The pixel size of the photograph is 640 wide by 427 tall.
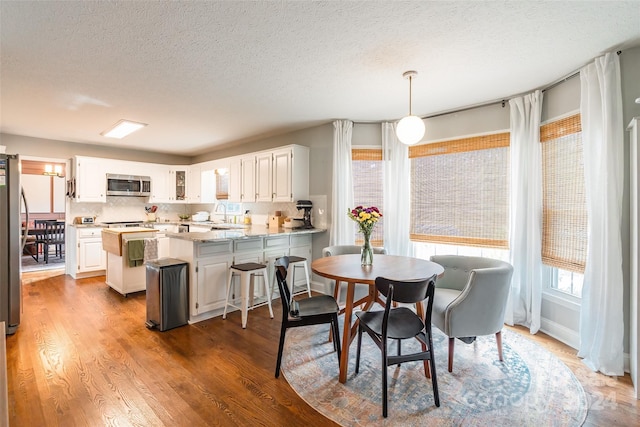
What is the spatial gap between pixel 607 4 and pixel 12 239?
17.2 feet

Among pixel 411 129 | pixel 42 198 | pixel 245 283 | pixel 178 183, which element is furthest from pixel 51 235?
pixel 411 129

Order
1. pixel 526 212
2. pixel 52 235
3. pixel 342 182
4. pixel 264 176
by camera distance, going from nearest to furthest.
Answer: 1. pixel 526 212
2. pixel 342 182
3. pixel 264 176
4. pixel 52 235

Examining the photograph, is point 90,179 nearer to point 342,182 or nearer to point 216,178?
point 216,178

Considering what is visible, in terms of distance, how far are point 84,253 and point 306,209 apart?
3.98m

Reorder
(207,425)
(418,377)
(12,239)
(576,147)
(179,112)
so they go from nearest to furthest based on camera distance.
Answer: (207,425), (418,377), (576,147), (12,239), (179,112)

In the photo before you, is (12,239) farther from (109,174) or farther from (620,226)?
(620,226)

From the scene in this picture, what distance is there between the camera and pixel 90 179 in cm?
562

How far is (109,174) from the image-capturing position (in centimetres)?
584

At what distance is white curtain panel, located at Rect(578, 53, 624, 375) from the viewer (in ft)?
7.75

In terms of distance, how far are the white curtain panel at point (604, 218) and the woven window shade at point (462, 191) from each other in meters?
0.92

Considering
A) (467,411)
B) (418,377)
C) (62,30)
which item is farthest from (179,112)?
(467,411)

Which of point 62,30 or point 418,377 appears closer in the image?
point 62,30

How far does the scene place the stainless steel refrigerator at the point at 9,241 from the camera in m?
3.02

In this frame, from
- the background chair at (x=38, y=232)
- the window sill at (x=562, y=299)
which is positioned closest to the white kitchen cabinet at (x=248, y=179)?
the window sill at (x=562, y=299)
